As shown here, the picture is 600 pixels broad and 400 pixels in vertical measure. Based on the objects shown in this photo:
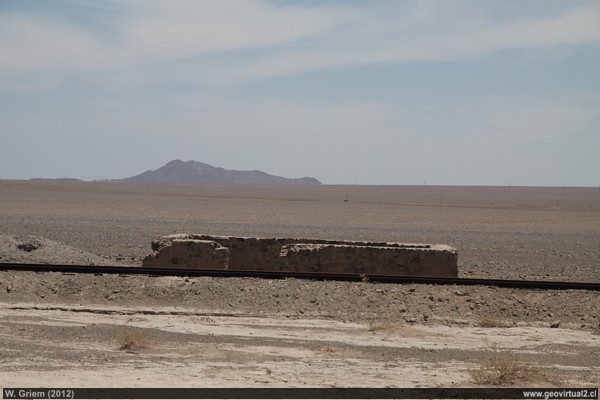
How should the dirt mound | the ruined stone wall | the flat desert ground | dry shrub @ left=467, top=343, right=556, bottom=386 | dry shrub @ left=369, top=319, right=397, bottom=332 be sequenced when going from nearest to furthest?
dry shrub @ left=467, top=343, right=556, bottom=386 → the flat desert ground → dry shrub @ left=369, top=319, right=397, bottom=332 → the ruined stone wall → the dirt mound

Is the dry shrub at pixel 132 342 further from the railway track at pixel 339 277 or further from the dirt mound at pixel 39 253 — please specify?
the dirt mound at pixel 39 253

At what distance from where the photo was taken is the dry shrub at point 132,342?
11109 mm

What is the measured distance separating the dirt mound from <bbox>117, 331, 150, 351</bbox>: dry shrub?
415 inches

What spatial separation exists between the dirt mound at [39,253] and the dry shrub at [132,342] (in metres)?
10.5

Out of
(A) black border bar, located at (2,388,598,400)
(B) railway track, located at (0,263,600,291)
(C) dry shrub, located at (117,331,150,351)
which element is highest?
(B) railway track, located at (0,263,600,291)

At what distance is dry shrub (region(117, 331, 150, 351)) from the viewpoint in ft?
36.4

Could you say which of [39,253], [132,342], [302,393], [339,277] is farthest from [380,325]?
[39,253]

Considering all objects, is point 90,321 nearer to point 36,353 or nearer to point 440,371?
point 36,353

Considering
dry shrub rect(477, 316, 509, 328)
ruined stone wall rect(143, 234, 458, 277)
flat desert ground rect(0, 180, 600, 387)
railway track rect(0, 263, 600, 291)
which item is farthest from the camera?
ruined stone wall rect(143, 234, 458, 277)

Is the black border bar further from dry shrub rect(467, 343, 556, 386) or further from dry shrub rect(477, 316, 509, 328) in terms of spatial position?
dry shrub rect(477, 316, 509, 328)

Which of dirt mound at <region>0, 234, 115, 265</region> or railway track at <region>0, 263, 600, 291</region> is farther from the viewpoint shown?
dirt mound at <region>0, 234, 115, 265</region>

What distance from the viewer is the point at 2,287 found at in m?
15.4

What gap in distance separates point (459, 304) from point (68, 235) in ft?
71.0

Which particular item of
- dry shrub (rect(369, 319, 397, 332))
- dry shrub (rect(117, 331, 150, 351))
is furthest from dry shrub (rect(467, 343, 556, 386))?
dry shrub (rect(117, 331, 150, 351))
